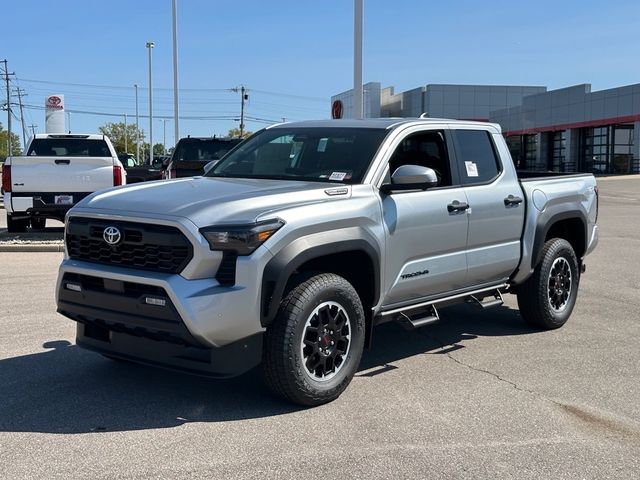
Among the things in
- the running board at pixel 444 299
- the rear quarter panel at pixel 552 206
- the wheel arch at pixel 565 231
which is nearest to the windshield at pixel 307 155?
the running board at pixel 444 299

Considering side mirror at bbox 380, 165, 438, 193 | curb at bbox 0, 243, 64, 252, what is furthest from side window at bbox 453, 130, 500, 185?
curb at bbox 0, 243, 64, 252

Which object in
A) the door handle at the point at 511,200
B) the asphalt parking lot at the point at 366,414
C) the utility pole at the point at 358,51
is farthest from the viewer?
the utility pole at the point at 358,51

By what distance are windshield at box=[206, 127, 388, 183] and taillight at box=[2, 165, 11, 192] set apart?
7.19 metres

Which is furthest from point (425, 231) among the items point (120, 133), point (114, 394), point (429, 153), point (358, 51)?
point (120, 133)

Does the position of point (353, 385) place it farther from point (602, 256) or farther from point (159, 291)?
point (602, 256)

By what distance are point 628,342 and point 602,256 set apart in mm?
6222

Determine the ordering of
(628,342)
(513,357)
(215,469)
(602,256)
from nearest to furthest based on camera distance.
A: (215,469), (513,357), (628,342), (602,256)

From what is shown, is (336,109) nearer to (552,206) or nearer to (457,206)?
(552,206)

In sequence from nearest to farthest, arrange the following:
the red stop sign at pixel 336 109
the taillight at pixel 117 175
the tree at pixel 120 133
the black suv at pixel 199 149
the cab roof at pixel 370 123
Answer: the cab roof at pixel 370 123 < the taillight at pixel 117 175 < the black suv at pixel 199 149 < the red stop sign at pixel 336 109 < the tree at pixel 120 133

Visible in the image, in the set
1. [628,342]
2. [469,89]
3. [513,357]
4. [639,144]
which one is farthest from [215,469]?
[469,89]

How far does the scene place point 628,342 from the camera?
6762 mm

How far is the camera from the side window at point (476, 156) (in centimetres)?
632

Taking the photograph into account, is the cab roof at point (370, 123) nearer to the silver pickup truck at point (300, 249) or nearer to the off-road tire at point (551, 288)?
the silver pickup truck at point (300, 249)

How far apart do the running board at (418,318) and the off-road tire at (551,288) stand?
5.20 feet
